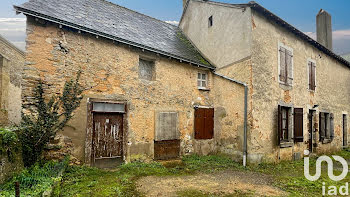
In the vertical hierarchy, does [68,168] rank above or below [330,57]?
below

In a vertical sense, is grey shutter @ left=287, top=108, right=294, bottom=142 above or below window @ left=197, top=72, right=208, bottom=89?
below

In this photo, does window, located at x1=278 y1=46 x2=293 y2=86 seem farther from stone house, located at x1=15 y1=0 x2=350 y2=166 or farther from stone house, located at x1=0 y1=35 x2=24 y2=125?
stone house, located at x1=0 y1=35 x2=24 y2=125

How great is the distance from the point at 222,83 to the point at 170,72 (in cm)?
237

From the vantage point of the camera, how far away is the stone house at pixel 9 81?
940cm

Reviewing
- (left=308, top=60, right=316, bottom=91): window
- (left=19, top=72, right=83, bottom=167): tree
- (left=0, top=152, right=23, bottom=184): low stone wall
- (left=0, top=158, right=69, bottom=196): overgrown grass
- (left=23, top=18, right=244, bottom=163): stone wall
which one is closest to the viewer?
(left=0, top=158, right=69, bottom=196): overgrown grass

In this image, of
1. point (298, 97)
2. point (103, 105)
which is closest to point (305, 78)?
point (298, 97)

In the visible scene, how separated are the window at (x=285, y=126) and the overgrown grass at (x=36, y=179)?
765cm

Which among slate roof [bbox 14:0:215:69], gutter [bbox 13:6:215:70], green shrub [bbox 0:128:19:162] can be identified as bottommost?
green shrub [bbox 0:128:19:162]

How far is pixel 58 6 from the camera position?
21.7ft

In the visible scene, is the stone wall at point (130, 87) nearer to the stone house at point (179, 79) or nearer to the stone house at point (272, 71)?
the stone house at point (179, 79)

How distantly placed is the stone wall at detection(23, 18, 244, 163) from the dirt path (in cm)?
176

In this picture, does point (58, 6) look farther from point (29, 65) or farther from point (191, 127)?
point (191, 127)

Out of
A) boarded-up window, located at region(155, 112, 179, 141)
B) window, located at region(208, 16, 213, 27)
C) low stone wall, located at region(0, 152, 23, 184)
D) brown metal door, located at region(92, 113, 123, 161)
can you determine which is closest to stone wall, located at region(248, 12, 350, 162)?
window, located at region(208, 16, 213, 27)

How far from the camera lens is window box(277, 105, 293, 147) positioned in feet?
26.5
